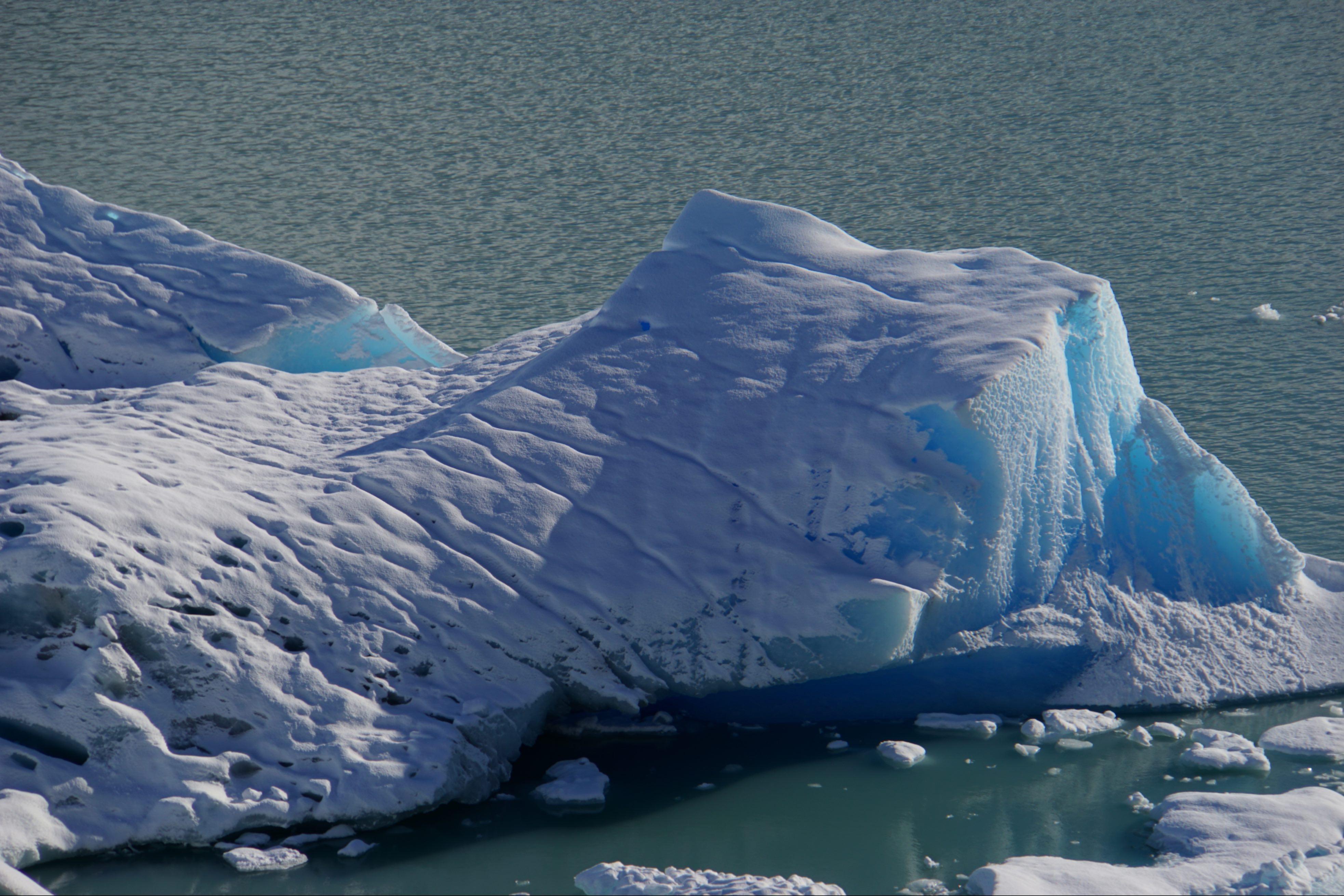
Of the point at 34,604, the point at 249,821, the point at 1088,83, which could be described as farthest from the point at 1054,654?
the point at 1088,83

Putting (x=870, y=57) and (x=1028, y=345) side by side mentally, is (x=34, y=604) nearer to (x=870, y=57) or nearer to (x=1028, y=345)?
(x=1028, y=345)

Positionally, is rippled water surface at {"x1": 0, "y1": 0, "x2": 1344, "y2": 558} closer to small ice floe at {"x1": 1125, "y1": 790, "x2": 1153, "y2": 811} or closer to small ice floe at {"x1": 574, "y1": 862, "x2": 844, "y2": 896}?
small ice floe at {"x1": 1125, "y1": 790, "x2": 1153, "y2": 811}

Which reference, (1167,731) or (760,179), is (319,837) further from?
(760,179)

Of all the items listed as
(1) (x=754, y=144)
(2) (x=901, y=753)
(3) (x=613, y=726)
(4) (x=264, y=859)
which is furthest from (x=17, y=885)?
(1) (x=754, y=144)

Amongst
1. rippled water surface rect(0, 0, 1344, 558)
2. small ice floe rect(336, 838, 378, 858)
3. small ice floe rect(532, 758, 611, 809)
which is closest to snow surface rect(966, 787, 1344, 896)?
small ice floe rect(532, 758, 611, 809)

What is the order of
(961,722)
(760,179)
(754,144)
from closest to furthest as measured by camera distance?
(961,722), (760,179), (754,144)
